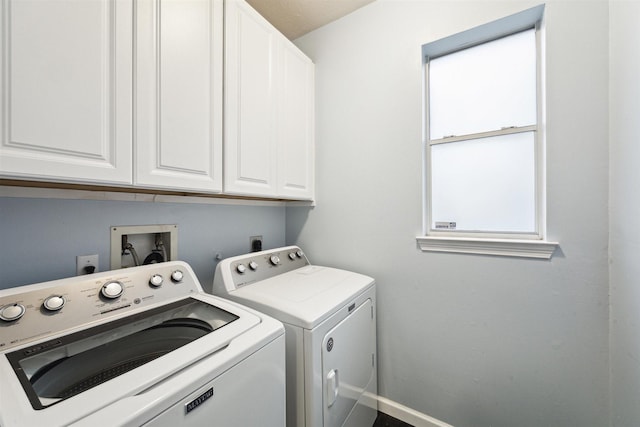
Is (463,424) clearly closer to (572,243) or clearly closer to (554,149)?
(572,243)

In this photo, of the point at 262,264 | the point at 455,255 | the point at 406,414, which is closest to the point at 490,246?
the point at 455,255

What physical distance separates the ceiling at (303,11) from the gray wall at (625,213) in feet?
4.41

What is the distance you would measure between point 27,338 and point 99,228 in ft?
1.76

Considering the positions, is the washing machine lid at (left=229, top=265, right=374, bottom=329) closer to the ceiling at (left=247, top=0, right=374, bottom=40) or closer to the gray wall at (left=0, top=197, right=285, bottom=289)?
the gray wall at (left=0, top=197, right=285, bottom=289)

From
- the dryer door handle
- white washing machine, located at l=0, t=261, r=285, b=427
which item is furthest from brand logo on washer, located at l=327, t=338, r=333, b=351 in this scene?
white washing machine, located at l=0, t=261, r=285, b=427

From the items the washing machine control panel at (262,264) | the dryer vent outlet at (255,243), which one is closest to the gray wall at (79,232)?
the dryer vent outlet at (255,243)

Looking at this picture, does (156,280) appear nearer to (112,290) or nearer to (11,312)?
(112,290)

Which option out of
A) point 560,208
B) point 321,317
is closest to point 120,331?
point 321,317

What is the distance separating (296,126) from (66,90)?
1.19 m

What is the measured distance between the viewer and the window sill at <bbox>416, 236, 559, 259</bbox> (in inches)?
48.7

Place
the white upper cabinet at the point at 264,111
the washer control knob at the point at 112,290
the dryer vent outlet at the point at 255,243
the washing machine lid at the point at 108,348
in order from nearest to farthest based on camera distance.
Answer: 1. the washing machine lid at the point at 108,348
2. the washer control knob at the point at 112,290
3. the white upper cabinet at the point at 264,111
4. the dryer vent outlet at the point at 255,243

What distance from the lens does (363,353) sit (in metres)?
1.44

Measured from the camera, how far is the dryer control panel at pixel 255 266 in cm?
134

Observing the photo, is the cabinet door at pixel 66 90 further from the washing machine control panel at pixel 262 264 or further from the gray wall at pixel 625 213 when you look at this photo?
the gray wall at pixel 625 213
